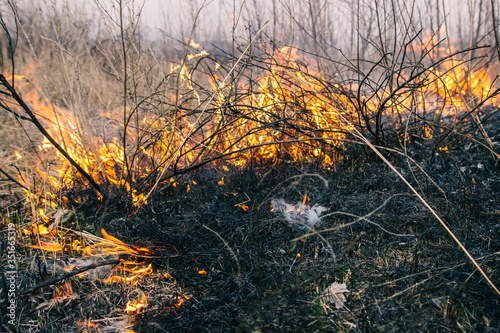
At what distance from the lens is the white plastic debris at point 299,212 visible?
192 cm

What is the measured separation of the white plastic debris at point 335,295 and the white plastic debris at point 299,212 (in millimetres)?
489

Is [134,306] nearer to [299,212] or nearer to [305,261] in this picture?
[305,261]

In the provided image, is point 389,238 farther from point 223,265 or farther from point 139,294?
point 139,294

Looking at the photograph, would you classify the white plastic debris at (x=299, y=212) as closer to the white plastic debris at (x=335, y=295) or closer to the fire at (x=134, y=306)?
the white plastic debris at (x=335, y=295)

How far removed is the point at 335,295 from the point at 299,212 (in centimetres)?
71

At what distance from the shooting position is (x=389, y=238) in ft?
5.68

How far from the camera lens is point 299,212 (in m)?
2.01

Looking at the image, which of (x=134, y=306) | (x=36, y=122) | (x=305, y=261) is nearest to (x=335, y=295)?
(x=305, y=261)

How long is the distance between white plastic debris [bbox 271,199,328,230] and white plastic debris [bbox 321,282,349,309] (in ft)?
1.61

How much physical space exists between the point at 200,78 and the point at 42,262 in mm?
7320

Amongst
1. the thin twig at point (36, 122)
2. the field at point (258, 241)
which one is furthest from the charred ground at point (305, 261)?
the thin twig at point (36, 122)

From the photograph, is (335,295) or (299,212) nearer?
(335,295)

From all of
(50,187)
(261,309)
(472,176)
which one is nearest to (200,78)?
(50,187)

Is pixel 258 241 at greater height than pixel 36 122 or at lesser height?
lesser
